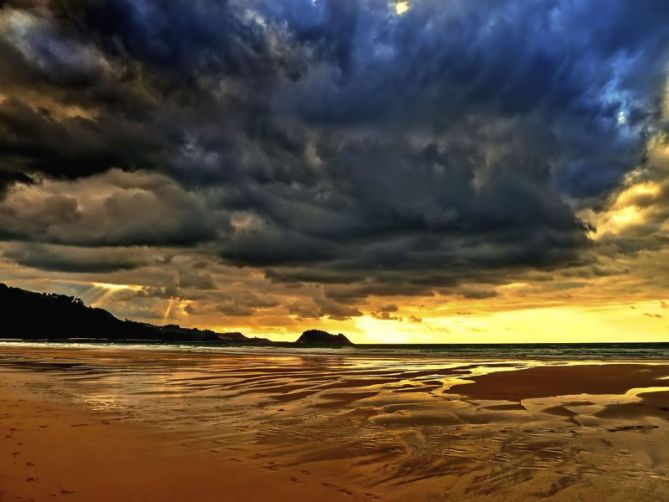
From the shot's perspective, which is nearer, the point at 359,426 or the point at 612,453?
the point at 612,453

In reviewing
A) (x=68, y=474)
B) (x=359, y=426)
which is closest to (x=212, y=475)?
(x=68, y=474)

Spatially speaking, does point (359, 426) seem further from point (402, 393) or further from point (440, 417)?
point (402, 393)

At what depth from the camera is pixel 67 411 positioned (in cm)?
1312

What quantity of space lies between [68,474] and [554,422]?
10412mm

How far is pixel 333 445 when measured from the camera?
938cm

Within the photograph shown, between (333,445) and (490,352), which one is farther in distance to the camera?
(490,352)

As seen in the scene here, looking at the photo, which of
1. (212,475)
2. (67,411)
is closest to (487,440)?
(212,475)

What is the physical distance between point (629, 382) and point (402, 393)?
11224 millimetres

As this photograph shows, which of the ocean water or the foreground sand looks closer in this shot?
the foreground sand

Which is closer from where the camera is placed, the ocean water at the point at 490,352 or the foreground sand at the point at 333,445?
the foreground sand at the point at 333,445

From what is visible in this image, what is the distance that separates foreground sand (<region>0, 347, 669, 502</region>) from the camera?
6852 mm

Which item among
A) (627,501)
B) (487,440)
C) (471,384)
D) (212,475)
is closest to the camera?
(627,501)

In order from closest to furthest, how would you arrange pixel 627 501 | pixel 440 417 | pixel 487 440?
pixel 627 501 → pixel 487 440 → pixel 440 417

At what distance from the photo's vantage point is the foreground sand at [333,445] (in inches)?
270
